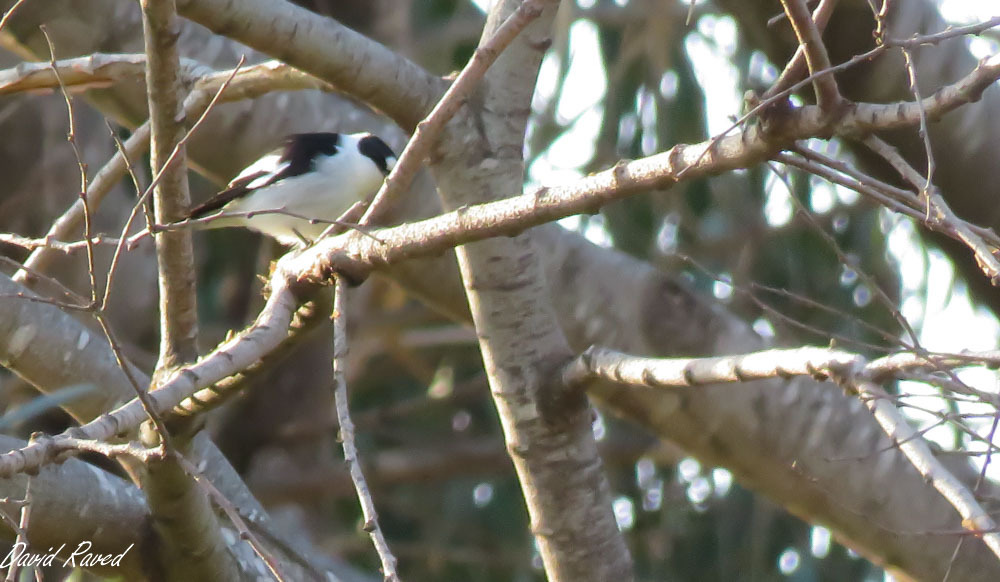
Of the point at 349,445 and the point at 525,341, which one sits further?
the point at 525,341

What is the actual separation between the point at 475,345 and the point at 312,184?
155cm

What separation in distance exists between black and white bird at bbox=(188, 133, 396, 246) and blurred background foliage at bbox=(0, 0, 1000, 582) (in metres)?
0.86

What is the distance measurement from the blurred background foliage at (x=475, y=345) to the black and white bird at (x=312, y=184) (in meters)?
0.86

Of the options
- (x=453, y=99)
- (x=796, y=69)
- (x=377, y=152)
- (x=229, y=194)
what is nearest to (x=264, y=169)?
(x=229, y=194)

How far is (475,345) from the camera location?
425cm

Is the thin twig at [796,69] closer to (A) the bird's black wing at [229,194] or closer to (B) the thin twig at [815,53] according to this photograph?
(B) the thin twig at [815,53]

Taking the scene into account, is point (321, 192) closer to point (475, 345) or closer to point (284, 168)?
point (284, 168)

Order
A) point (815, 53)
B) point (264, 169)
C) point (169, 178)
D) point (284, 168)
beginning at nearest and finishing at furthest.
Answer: point (815, 53) < point (169, 178) < point (264, 169) < point (284, 168)

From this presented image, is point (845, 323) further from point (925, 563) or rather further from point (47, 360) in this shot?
point (47, 360)

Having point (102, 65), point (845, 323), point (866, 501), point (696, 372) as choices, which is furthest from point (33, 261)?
point (845, 323)

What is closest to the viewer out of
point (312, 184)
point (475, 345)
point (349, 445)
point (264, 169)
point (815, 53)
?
point (815, 53)

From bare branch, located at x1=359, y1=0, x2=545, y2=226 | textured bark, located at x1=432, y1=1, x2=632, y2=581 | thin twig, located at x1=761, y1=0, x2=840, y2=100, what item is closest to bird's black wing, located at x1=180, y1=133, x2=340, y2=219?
textured bark, located at x1=432, y1=1, x2=632, y2=581

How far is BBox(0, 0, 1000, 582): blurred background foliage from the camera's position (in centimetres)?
361

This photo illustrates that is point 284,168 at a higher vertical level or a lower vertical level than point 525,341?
higher
